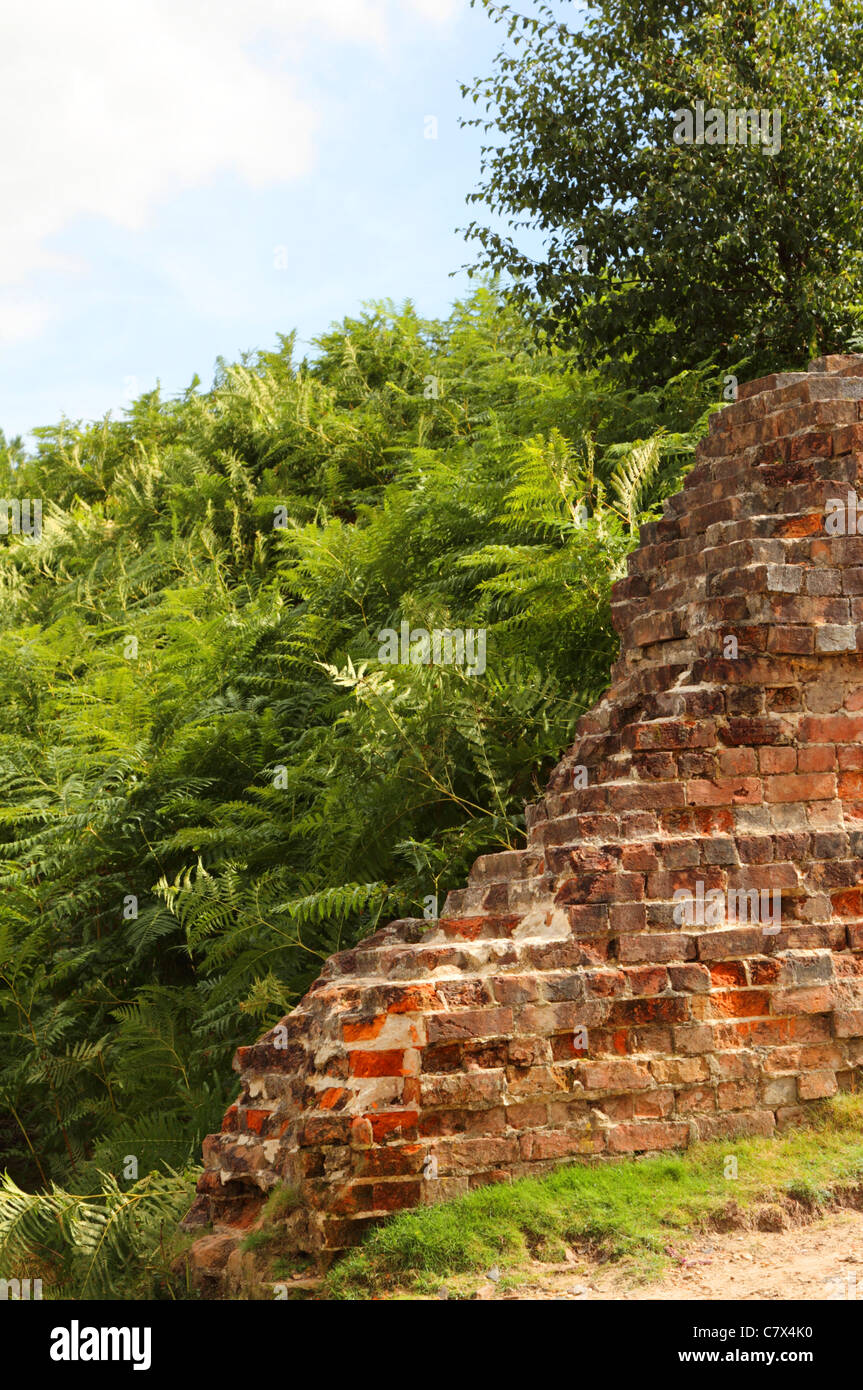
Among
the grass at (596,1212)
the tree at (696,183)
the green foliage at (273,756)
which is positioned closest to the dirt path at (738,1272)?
the grass at (596,1212)

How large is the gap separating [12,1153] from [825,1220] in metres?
5.47

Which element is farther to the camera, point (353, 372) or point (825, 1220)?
point (353, 372)

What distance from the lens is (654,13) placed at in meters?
10.5

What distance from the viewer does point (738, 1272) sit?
13.3 ft

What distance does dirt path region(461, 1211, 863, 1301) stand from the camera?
3906 millimetres

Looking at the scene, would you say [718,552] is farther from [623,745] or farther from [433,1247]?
[433,1247]

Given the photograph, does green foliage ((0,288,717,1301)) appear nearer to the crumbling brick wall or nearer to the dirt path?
the crumbling brick wall

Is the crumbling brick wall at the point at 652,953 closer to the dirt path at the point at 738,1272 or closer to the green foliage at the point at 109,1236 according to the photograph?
the green foliage at the point at 109,1236

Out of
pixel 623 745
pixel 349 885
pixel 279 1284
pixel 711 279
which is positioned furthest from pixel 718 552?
pixel 711 279

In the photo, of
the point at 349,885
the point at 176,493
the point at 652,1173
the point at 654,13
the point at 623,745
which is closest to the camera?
the point at 652,1173

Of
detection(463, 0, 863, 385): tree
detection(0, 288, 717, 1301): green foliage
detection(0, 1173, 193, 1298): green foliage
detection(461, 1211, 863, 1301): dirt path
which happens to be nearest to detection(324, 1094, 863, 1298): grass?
detection(461, 1211, 863, 1301): dirt path

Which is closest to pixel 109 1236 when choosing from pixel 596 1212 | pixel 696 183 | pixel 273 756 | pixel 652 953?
pixel 596 1212

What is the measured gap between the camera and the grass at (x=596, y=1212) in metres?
4.18

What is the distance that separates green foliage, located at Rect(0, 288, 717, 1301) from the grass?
194 cm
